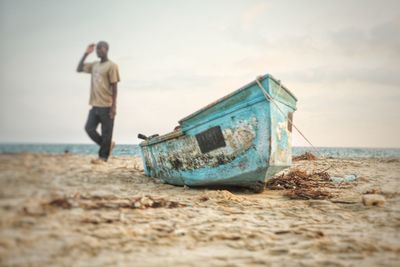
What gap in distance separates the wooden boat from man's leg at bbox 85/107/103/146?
1.73 metres

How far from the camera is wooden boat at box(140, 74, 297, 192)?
508 cm

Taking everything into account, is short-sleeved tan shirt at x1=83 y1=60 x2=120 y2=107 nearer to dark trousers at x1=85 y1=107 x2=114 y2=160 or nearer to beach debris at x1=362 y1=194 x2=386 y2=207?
dark trousers at x1=85 y1=107 x2=114 y2=160

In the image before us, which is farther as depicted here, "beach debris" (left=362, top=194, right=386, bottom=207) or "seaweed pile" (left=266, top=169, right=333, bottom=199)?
"seaweed pile" (left=266, top=169, right=333, bottom=199)

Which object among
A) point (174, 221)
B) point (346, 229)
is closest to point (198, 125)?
point (174, 221)

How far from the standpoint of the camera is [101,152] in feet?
14.0

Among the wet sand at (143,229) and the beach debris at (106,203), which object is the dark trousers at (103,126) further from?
the beach debris at (106,203)

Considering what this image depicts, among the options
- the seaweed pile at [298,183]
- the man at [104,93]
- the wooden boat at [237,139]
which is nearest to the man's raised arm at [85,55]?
the man at [104,93]

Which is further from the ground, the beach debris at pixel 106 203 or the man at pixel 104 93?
the man at pixel 104 93

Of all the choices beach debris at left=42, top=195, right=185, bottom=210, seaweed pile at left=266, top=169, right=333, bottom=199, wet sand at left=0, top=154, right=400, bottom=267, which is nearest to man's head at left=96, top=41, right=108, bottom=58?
wet sand at left=0, top=154, right=400, bottom=267

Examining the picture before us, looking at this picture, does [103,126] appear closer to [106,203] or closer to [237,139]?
[106,203]

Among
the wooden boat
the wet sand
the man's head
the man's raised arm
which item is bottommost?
the wet sand

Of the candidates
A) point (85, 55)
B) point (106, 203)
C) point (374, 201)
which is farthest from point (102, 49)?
point (374, 201)

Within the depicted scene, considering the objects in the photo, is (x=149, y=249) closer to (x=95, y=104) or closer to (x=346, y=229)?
(x=346, y=229)

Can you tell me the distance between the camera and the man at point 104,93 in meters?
4.30
